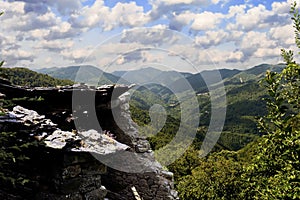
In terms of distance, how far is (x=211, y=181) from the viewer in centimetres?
4219

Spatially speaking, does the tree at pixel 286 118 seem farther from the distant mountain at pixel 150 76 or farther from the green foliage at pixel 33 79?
the green foliage at pixel 33 79

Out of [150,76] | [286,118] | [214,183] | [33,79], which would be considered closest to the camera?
[286,118]

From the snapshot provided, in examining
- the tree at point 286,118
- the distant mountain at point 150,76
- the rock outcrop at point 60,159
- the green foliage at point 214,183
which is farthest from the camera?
the green foliage at point 214,183

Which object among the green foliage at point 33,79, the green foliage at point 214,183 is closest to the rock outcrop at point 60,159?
the green foliage at point 214,183

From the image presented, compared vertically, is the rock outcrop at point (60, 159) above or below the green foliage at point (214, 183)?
above

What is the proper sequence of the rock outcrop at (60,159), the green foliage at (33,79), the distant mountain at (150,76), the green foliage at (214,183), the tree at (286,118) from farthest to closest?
1. the green foliage at (33,79)
2. the green foliage at (214,183)
3. the distant mountain at (150,76)
4. the rock outcrop at (60,159)
5. the tree at (286,118)

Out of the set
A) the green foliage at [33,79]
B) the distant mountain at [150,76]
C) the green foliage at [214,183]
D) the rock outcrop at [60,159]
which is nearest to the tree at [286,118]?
the rock outcrop at [60,159]

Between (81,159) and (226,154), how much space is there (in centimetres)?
6968

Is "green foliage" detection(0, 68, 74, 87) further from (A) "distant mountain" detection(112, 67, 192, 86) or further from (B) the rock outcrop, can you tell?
(B) the rock outcrop

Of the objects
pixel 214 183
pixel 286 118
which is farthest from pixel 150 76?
pixel 214 183

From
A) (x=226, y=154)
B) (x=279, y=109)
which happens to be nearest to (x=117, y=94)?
(x=279, y=109)

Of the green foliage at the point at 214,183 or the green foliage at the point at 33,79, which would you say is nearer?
the green foliage at the point at 214,183

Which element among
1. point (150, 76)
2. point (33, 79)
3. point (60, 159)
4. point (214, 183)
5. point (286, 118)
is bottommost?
point (214, 183)

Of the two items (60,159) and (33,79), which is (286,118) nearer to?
(60,159)
